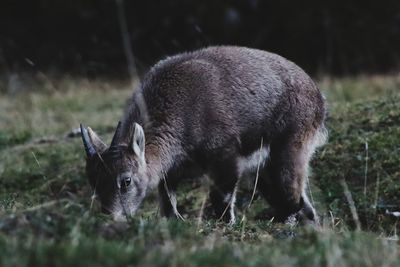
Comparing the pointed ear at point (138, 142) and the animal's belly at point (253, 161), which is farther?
the animal's belly at point (253, 161)

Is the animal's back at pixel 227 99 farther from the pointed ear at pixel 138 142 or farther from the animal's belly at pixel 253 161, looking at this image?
the pointed ear at pixel 138 142

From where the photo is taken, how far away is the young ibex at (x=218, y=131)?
8273 millimetres

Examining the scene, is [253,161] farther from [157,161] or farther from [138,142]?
[138,142]

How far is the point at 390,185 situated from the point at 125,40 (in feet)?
38.2

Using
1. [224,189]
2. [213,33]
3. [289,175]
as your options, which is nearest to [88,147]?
[224,189]

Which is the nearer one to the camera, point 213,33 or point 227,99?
point 227,99

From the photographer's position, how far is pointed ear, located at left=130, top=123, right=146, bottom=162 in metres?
8.09

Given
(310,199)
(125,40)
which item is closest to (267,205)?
(310,199)

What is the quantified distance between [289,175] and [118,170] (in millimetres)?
2255

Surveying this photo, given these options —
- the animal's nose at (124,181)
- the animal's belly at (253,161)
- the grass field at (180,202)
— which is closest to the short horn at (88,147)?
the animal's nose at (124,181)

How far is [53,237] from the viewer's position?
5195 mm

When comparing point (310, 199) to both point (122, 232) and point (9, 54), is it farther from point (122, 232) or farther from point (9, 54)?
point (9, 54)

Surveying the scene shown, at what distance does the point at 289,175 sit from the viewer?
933 centimetres

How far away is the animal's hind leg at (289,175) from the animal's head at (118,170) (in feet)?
5.65
